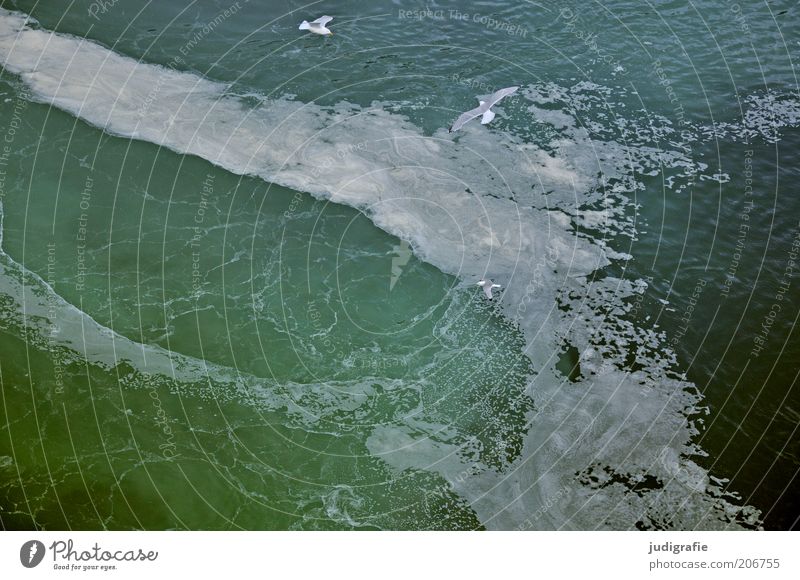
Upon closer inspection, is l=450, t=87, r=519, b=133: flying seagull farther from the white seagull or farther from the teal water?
the white seagull

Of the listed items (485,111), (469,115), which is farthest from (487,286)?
(485,111)

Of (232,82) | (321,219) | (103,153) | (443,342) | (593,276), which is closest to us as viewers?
(443,342)

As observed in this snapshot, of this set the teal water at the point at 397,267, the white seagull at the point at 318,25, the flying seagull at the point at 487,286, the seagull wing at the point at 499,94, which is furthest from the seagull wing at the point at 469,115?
the white seagull at the point at 318,25

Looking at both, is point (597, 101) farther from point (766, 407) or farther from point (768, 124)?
point (766, 407)

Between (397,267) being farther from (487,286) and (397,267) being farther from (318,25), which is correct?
(318,25)

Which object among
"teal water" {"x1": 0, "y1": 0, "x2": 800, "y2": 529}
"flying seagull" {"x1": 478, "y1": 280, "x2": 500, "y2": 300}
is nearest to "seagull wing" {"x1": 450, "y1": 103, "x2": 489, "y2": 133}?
"teal water" {"x1": 0, "y1": 0, "x2": 800, "y2": 529}

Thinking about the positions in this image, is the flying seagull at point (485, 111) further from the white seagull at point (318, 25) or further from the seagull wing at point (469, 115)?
the white seagull at point (318, 25)
